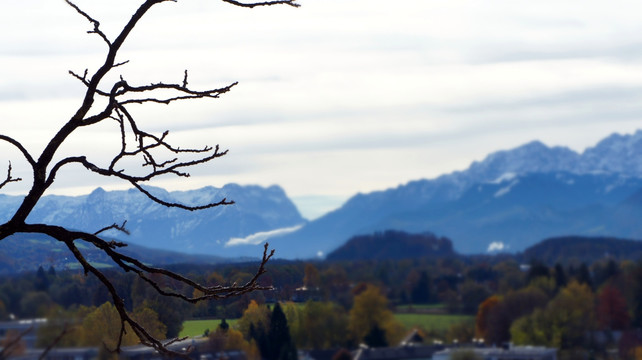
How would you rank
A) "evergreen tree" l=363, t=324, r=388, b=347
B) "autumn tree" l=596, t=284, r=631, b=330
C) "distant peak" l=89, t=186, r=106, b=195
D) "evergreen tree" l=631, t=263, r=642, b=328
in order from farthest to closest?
"evergreen tree" l=631, t=263, r=642, b=328 → "autumn tree" l=596, t=284, r=631, b=330 → "evergreen tree" l=363, t=324, r=388, b=347 → "distant peak" l=89, t=186, r=106, b=195

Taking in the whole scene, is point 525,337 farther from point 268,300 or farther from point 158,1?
point 158,1

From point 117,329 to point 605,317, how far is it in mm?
79556

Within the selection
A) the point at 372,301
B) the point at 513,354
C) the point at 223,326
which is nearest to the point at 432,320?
the point at 372,301

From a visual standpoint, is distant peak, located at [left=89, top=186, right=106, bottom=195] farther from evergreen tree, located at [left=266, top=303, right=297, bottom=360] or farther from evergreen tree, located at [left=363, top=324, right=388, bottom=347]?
evergreen tree, located at [left=363, top=324, right=388, bottom=347]

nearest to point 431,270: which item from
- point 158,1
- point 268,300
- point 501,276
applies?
point 501,276

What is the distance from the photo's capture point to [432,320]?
9906cm

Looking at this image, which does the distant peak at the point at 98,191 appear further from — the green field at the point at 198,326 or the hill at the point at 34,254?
the green field at the point at 198,326

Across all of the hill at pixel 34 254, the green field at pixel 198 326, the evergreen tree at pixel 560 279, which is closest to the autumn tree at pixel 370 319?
the evergreen tree at pixel 560 279

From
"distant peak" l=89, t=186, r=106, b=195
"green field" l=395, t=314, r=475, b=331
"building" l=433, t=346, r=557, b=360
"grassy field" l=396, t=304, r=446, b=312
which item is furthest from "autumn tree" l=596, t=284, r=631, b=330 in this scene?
"distant peak" l=89, t=186, r=106, b=195

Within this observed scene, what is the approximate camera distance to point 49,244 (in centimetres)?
1544

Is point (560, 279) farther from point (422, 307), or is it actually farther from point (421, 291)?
point (421, 291)

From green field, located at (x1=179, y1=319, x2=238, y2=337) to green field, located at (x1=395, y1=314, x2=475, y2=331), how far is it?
7560 cm

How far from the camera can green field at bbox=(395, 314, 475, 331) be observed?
305 ft

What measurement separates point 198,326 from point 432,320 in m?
85.8
